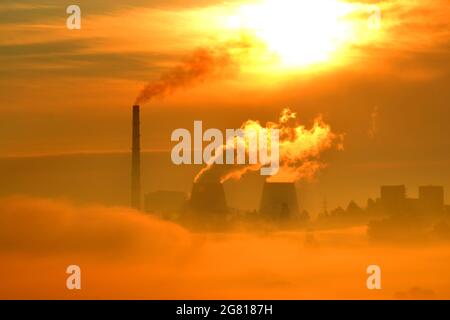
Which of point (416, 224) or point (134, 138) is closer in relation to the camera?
point (134, 138)

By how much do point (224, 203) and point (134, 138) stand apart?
2089 centimetres

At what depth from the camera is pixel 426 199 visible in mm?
127688

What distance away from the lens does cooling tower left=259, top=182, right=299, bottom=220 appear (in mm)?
114569

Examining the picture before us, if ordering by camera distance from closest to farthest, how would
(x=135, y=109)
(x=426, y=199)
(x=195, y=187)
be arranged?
(x=135, y=109)
(x=195, y=187)
(x=426, y=199)

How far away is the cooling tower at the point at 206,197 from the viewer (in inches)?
3883

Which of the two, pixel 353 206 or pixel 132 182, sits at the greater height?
pixel 353 206

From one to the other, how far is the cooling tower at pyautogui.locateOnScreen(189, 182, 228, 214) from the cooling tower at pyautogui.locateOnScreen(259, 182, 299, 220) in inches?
614

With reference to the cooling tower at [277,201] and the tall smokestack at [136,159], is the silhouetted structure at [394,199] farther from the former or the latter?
the tall smokestack at [136,159]

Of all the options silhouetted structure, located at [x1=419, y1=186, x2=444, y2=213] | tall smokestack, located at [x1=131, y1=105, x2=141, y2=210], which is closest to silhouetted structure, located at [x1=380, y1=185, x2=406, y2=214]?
silhouetted structure, located at [x1=419, y1=186, x2=444, y2=213]

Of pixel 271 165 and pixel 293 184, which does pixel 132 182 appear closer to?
pixel 271 165

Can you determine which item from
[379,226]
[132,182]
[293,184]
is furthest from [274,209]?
[132,182]

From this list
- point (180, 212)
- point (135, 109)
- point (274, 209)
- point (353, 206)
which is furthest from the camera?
point (353, 206)

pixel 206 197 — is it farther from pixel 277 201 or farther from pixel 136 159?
pixel 277 201

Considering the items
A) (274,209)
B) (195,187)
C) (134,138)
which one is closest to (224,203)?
(195,187)
